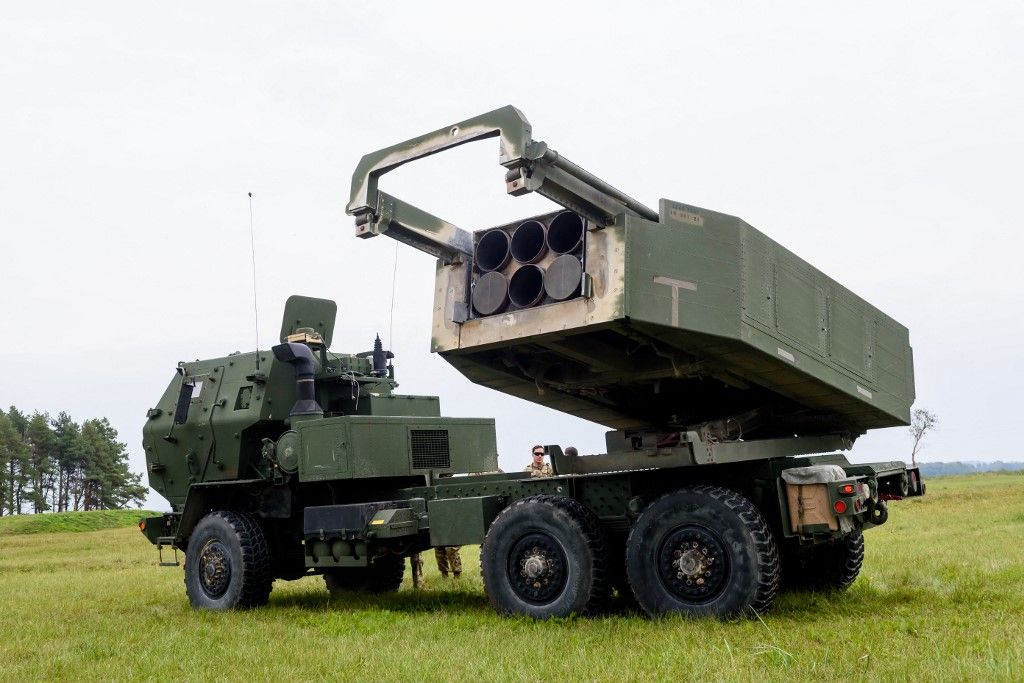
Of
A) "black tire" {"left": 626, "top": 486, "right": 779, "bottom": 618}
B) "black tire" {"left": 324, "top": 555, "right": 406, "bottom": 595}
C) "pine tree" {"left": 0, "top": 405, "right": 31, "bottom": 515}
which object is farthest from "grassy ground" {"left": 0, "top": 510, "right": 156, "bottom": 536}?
"black tire" {"left": 626, "top": 486, "right": 779, "bottom": 618}


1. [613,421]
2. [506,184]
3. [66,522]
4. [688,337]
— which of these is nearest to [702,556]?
[688,337]

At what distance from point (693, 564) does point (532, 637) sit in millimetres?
1269

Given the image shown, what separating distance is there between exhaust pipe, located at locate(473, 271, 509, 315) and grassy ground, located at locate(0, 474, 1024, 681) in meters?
2.36

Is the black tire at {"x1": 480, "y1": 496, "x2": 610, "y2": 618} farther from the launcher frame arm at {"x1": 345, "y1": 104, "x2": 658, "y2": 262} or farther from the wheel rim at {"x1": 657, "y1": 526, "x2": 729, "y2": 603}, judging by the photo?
the launcher frame arm at {"x1": 345, "y1": 104, "x2": 658, "y2": 262}

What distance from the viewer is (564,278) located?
7.28m

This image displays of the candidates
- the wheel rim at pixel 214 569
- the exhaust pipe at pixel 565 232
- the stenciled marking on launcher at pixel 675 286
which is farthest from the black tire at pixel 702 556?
the wheel rim at pixel 214 569

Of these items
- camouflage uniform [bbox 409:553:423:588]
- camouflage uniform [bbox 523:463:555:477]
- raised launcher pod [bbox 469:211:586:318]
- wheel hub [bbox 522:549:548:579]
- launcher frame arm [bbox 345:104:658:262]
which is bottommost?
camouflage uniform [bbox 409:553:423:588]

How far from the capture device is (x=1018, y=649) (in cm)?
548

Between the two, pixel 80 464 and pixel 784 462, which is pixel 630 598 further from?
pixel 80 464

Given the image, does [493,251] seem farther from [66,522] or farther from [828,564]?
[66,522]

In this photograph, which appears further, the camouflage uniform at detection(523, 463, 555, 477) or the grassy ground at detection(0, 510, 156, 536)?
the grassy ground at detection(0, 510, 156, 536)

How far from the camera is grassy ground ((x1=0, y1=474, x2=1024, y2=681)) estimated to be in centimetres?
562

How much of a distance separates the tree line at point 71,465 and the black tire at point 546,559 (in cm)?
5466

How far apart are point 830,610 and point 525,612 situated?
2.33 m
